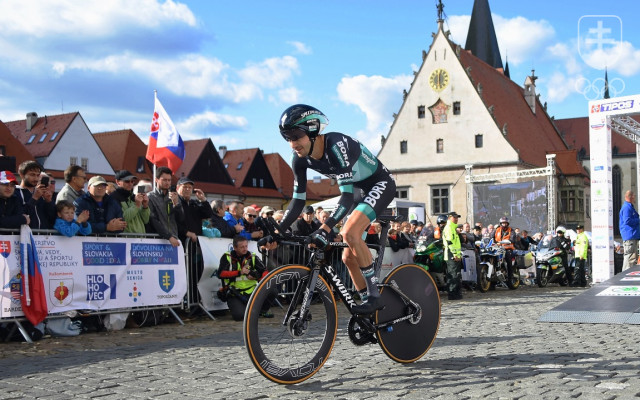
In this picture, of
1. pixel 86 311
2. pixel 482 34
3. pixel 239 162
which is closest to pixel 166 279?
pixel 86 311

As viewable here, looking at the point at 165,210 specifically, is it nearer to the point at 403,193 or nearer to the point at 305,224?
the point at 305,224

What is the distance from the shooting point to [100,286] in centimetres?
958

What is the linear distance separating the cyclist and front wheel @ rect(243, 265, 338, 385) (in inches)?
12.0

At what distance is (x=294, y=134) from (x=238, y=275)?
20.6 ft

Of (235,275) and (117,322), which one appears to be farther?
(235,275)

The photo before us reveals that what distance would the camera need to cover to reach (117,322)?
9828mm

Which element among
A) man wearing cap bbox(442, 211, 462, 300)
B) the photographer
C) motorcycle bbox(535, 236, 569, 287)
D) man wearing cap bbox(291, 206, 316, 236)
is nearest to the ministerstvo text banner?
the photographer

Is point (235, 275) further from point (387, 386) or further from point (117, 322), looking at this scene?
point (387, 386)

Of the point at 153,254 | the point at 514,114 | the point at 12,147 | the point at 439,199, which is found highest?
the point at 514,114

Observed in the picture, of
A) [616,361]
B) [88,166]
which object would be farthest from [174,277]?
[88,166]

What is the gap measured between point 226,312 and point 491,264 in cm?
964

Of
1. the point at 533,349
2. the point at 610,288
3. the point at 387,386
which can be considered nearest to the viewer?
the point at 387,386

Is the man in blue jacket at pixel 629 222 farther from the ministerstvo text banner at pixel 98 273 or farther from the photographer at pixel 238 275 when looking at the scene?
the ministerstvo text banner at pixel 98 273

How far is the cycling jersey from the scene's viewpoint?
17.5 feet
